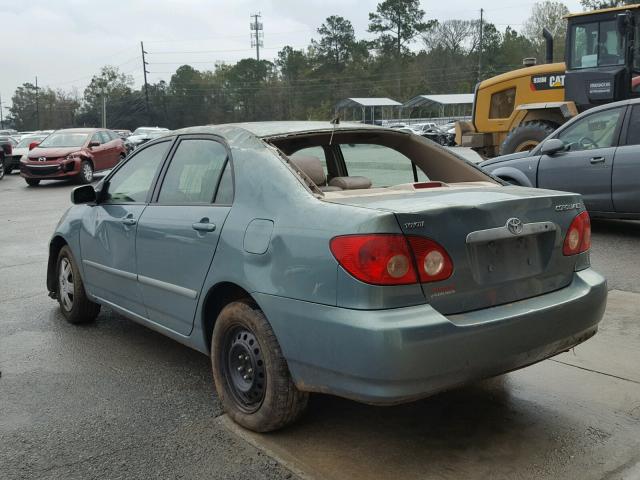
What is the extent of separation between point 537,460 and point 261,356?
138 cm

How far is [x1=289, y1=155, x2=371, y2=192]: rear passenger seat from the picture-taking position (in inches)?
152

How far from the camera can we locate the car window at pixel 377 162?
181 inches

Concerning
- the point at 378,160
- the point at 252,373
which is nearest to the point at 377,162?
the point at 378,160

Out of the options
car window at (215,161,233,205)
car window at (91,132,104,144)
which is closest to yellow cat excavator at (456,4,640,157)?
car window at (215,161,233,205)

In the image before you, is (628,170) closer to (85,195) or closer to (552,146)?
(552,146)

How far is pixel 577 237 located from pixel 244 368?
6.15 feet

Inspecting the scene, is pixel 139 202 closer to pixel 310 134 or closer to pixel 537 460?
pixel 310 134

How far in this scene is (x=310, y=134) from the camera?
4035 millimetres

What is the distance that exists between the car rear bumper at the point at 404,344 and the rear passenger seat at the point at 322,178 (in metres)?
0.93

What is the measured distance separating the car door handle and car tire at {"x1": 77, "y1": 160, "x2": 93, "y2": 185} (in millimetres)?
17456

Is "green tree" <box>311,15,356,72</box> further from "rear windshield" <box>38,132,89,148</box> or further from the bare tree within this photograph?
"rear windshield" <box>38,132,89,148</box>

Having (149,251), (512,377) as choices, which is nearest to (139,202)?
(149,251)

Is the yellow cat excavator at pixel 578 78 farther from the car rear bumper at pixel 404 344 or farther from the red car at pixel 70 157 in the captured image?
the red car at pixel 70 157

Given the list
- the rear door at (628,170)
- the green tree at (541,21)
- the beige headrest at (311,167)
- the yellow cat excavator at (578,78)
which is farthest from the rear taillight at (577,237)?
the green tree at (541,21)
